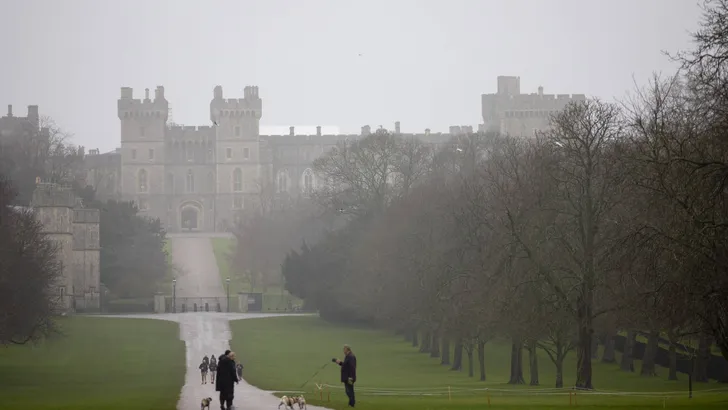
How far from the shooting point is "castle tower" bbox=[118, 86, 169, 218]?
128250 millimetres

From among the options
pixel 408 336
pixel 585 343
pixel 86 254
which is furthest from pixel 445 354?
pixel 86 254

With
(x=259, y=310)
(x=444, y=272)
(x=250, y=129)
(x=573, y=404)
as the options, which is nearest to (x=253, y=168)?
(x=250, y=129)

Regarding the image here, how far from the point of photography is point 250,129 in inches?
5197

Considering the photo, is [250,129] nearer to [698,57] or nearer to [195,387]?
[195,387]

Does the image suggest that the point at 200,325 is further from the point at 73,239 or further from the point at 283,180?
the point at 283,180

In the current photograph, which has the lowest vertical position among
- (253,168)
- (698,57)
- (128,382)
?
(128,382)

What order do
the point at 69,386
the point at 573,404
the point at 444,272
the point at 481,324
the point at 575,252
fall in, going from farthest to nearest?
the point at 444,272 → the point at 481,324 → the point at 69,386 → the point at 575,252 → the point at 573,404

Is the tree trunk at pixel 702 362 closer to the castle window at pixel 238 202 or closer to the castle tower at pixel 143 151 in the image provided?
the castle window at pixel 238 202

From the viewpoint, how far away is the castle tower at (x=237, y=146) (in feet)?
428

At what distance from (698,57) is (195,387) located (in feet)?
53.3

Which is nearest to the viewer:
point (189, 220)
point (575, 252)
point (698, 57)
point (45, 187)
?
point (698, 57)

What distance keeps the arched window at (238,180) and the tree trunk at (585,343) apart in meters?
101

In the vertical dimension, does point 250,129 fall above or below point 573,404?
above

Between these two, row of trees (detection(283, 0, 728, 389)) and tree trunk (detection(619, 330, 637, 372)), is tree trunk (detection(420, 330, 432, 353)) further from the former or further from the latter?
tree trunk (detection(619, 330, 637, 372))
